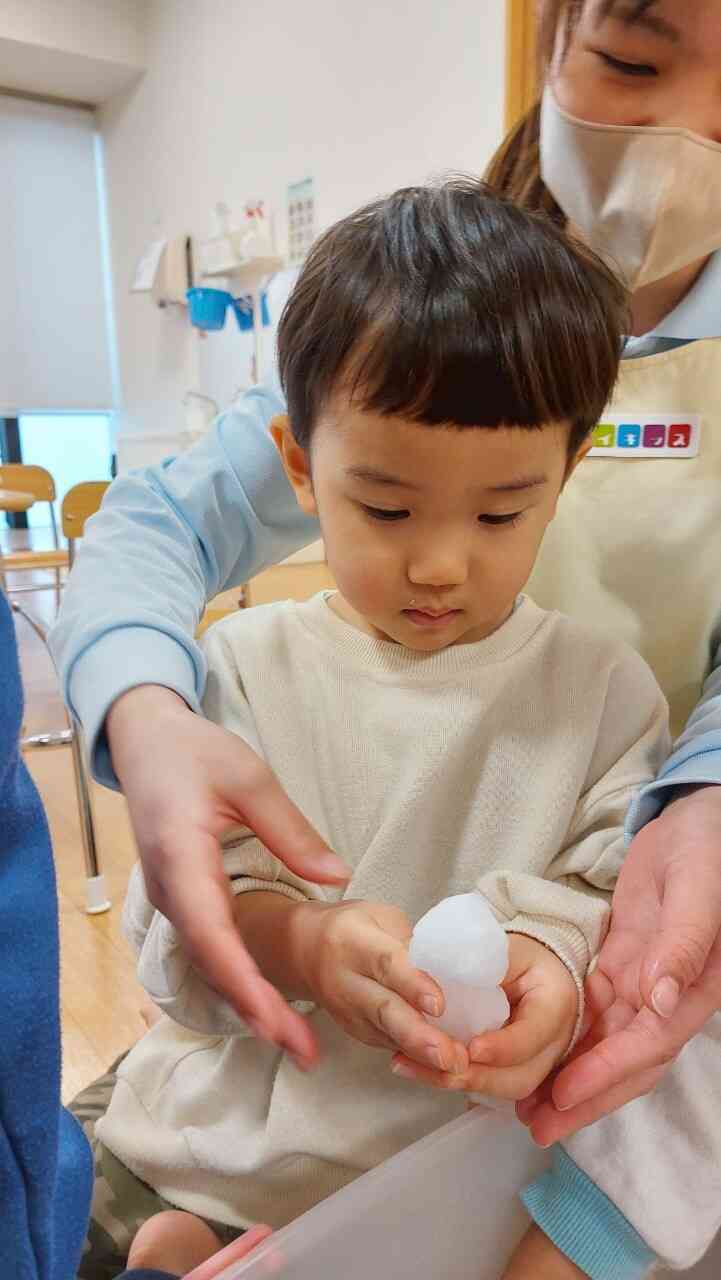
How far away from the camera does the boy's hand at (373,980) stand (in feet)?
1.38

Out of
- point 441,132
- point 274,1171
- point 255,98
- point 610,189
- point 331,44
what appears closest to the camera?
point 274,1171

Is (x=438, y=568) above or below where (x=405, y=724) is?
above

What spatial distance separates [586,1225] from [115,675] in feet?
1.42

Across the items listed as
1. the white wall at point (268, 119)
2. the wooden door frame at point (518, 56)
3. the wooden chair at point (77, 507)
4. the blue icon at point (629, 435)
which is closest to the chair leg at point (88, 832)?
the wooden chair at point (77, 507)

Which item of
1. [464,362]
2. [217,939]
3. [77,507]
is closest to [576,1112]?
[217,939]

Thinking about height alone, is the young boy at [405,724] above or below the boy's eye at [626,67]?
below

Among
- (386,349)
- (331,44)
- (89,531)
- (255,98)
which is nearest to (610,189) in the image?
(386,349)

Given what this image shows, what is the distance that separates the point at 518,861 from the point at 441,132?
6.96 ft

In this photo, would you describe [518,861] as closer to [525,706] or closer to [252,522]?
[525,706]

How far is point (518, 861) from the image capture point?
1.97 ft

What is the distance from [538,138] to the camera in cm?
80

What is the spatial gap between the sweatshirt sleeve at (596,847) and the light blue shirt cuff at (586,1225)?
119 millimetres

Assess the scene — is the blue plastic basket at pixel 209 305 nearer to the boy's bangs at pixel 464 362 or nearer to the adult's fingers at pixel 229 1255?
the boy's bangs at pixel 464 362

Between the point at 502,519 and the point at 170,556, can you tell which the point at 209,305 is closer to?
the point at 170,556
